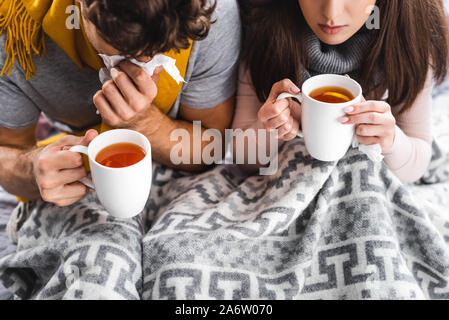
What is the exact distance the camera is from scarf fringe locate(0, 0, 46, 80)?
0.98m

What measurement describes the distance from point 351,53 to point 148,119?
46 centimetres

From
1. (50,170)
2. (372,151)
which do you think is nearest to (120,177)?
(50,170)

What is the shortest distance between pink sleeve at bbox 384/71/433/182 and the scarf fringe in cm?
77

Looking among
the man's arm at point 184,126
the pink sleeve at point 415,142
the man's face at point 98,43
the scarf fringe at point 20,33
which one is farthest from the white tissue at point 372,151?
the scarf fringe at point 20,33

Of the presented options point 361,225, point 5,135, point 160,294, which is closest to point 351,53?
point 361,225

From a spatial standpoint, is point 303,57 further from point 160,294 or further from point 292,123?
point 160,294

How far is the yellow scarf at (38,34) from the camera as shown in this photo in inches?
37.6

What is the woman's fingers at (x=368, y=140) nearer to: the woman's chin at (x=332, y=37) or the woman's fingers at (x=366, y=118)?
the woman's fingers at (x=366, y=118)

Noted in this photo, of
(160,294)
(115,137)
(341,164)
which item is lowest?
(160,294)

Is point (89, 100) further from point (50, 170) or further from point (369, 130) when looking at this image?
point (369, 130)

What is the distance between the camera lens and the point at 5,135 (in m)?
1.10

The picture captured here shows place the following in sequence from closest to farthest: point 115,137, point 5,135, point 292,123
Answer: point 115,137 < point 292,123 < point 5,135

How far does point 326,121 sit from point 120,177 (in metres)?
0.37

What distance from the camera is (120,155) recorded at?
840mm
